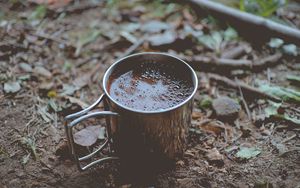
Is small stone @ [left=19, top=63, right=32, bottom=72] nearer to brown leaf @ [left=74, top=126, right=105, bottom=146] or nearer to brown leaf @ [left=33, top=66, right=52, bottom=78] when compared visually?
brown leaf @ [left=33, top=66, right=52, bottom=78]

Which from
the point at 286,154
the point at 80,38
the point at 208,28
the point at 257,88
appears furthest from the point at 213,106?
the point at 80,38

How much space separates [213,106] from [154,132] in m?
0.57

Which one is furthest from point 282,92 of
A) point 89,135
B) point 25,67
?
point 25,67

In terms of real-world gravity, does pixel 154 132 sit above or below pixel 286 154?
above

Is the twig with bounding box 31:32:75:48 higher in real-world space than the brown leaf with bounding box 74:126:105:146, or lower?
higher

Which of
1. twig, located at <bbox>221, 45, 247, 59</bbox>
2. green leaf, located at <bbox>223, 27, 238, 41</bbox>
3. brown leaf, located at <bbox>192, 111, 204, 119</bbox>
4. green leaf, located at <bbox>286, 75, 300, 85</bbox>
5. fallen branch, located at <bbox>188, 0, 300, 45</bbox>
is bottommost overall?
brown leaf, located at <bbox>192, 111, 204, 119</bbox>

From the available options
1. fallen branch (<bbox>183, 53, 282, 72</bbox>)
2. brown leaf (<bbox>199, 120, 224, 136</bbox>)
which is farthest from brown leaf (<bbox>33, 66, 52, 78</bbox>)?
brown leaf (<bbox>199, 120, 224, 136</bbox>)

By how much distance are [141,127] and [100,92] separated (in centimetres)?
69

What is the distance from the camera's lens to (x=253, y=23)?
2299 mm

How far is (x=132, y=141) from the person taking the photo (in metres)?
1.48

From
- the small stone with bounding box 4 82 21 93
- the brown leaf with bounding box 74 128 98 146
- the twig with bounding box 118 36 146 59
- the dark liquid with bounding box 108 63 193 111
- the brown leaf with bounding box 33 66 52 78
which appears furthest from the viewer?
the twig with bounding box 118 36 146 59

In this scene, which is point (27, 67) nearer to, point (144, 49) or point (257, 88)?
point (144, 49)

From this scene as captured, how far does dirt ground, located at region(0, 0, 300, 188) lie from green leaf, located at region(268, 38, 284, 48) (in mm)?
39

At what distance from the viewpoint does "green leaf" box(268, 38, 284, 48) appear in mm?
2265
